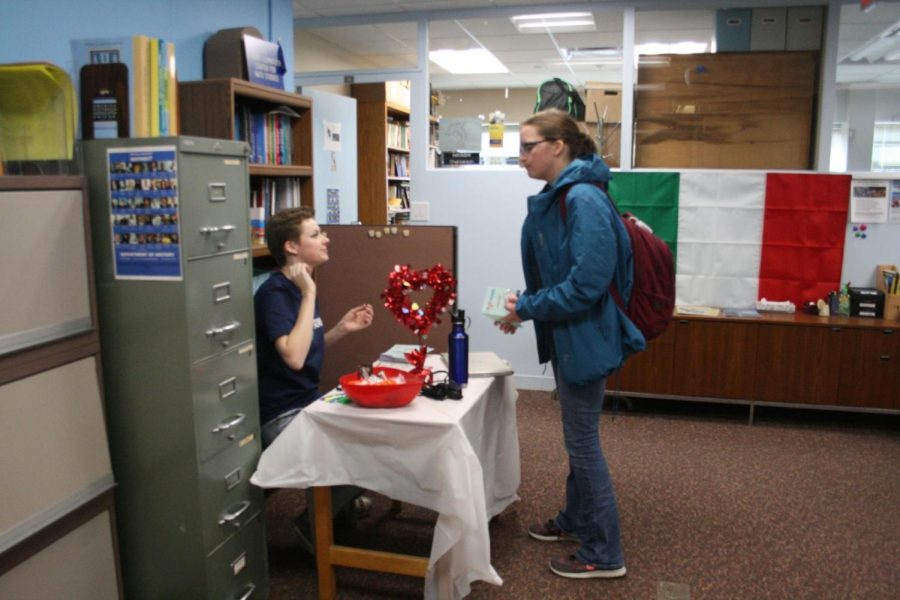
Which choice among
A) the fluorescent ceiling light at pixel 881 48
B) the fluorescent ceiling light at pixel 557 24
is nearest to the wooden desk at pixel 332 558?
the fluorescent ceiling light at pixel 557 24

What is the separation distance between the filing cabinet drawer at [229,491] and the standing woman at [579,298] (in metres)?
0.94

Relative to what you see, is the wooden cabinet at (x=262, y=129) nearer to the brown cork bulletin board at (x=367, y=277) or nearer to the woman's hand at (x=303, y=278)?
the brown cork bulletin board at (x=367, y=277)

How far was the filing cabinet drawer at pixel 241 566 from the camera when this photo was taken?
6.72 ft

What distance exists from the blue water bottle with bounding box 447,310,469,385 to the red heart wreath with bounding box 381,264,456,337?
3.0 inches

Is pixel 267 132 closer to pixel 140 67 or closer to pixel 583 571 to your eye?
pixel 140 67

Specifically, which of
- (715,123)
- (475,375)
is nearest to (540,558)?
(475,375)

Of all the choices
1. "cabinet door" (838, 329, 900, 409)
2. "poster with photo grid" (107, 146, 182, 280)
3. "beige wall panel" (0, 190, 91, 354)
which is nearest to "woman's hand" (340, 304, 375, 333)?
"poster with photo grid" (107, 146, 182, 280)

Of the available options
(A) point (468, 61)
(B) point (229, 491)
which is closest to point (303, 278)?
(B) point (229, 491)

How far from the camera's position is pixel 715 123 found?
4.50 metres

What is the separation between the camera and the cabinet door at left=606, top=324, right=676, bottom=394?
13.7 feet

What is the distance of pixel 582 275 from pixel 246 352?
105 centimetres

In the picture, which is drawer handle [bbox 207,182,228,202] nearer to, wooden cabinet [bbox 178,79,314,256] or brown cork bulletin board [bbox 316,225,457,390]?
wooden cabinet [bbox 178,79,314,256]

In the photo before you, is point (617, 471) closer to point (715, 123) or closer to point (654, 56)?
point (715, 123)

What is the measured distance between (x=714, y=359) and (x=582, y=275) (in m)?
2.28
